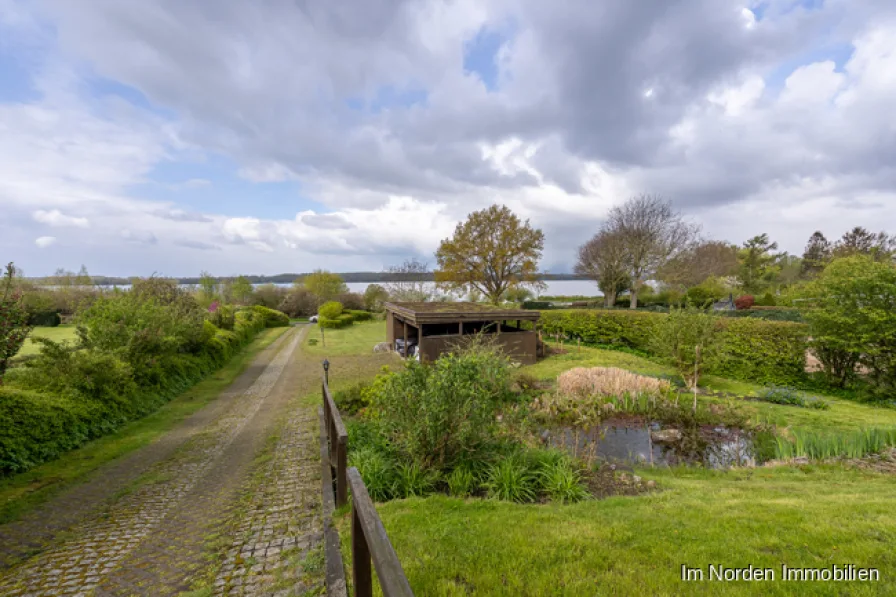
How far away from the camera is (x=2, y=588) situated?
3.30 metres

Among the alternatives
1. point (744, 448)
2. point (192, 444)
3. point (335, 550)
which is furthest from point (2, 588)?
point (744, 448)

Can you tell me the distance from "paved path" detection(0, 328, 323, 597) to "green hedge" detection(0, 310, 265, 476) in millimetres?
1342

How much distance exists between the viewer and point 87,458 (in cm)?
667

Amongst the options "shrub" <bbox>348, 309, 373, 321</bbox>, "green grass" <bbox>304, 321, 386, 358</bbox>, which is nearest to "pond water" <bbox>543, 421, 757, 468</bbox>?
"green grass" <bbox>304, 321, 386, 358</bbox>

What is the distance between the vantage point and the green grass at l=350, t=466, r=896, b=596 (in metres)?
2.70

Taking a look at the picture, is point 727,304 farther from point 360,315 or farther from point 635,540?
point 635,540

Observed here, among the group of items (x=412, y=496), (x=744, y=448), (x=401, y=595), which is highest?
(x=401, y=595)

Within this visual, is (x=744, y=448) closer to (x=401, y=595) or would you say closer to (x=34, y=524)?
(x=401, y=595)

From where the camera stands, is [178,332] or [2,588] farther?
[178,332]

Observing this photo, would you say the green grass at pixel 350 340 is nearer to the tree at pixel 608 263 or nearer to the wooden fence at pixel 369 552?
the wooden fence at pixel 369 552

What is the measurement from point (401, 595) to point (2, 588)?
469 cm

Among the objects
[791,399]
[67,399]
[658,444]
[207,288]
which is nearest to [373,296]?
[207,288]

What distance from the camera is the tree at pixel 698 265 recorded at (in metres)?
29.4

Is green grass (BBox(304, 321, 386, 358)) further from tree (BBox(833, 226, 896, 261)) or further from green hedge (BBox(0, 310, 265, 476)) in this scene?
tree (BBox(833, 226, 896, 261))
